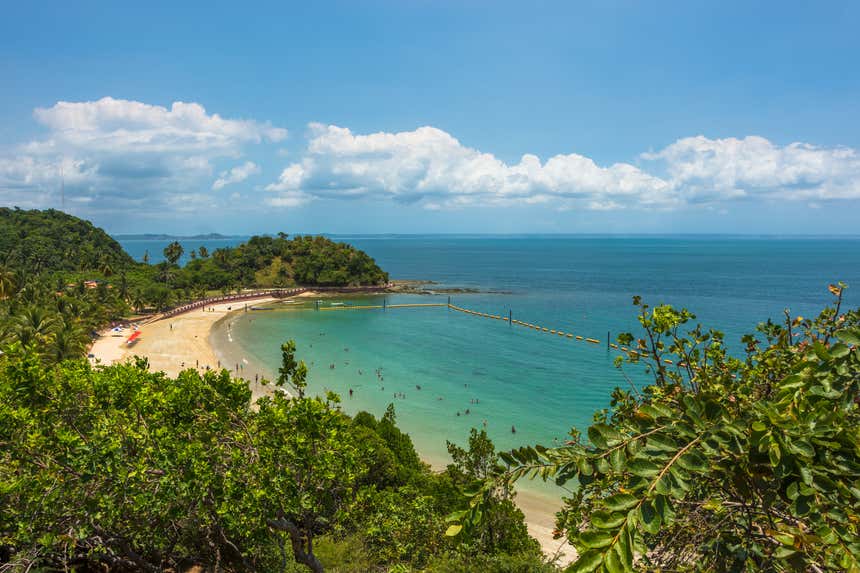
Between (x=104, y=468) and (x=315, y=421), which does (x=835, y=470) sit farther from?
(x=104, y=468)

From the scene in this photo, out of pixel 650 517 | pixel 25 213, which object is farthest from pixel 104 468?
pixel 25 213

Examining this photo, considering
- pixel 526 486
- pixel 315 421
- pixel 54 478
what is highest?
pixel 315 421

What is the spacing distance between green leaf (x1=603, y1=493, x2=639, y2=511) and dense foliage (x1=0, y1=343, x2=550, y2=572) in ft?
19.6

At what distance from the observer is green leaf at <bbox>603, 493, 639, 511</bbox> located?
2.05 m

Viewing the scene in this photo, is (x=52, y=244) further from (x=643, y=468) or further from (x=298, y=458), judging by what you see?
(x=643, y=468)

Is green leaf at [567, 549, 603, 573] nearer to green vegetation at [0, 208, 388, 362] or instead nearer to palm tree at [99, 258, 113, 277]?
green vegetation at [0, 208, 388, 362]

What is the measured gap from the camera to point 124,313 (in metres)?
64.6

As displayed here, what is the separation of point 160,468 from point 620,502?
26.9 ft

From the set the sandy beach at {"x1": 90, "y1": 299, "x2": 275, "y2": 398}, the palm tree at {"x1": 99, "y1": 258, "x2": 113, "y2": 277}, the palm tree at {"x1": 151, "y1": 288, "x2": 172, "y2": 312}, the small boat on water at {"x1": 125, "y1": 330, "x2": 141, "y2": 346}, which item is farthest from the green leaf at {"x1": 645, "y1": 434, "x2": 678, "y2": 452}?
the palm tree at {"x1": 99, "y1": 258, "x2": 113, "y2": 277}

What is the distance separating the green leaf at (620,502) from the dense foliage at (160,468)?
19.6 ft

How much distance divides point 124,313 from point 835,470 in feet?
248

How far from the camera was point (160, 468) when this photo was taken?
8.00 meters

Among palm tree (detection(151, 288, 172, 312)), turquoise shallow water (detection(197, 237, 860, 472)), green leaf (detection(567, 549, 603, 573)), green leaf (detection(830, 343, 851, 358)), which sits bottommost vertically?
turquoise shallow water (detection(197, 237, 860, 472))

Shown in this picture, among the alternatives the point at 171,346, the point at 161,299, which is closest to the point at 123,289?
the point at 161,299
